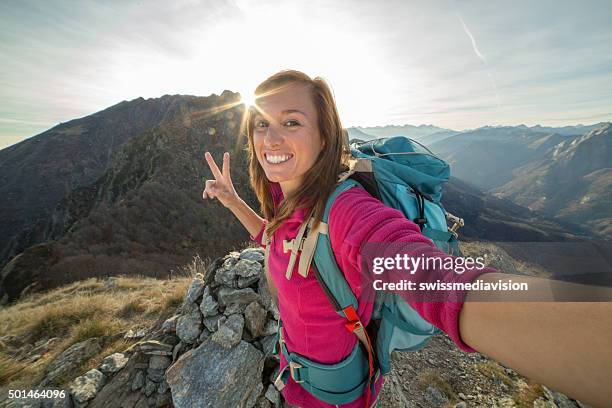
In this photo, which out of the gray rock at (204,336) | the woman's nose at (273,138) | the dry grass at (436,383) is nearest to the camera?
the woman's nose at (273,138)

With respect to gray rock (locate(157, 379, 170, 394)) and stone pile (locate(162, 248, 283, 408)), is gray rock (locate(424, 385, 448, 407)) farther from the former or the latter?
gray rock (locate(157, 379, 170, 394))

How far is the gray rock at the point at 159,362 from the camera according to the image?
3797 mm

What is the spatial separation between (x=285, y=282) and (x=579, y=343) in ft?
4.41

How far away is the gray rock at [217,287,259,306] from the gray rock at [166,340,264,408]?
600mm

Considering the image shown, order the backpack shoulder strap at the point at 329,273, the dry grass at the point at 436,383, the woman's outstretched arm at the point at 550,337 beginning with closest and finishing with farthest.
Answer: the woman's outstretched arm at the point at 550,337 → the backpack shoulder strap at the point at 329,273 → the dry grass at the point at 436,383

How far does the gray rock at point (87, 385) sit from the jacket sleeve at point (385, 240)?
13.7 feet

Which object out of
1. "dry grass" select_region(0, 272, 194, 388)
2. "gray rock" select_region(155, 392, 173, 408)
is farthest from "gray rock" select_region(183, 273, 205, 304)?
"gray rock" select_region(155, 392, 173, 408)

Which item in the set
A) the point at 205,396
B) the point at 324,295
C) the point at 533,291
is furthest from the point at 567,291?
the point at 205,396

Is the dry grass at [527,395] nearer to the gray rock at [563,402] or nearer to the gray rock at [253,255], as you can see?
the gray rock at [563,402]

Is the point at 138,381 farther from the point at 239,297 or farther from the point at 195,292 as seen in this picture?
the point at 239,297

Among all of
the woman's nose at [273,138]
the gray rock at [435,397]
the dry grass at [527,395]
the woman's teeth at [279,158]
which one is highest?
the woman's nose at [273,138]

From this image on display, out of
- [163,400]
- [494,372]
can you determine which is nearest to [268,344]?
[163,400]

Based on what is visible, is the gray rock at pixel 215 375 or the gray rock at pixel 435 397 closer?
the gray rock at pixel 215 375

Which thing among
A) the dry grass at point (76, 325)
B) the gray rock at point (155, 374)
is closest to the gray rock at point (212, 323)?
the gray rock at point (155, 374)
